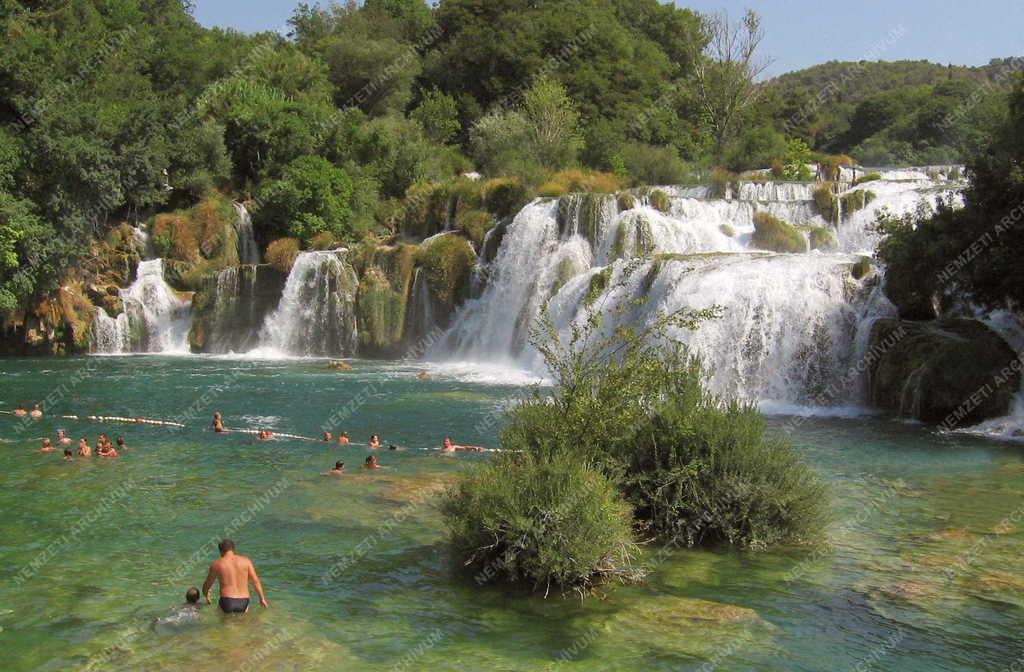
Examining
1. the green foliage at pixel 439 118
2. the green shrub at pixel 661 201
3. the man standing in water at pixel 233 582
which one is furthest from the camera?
the green foliage at pixel 439 118

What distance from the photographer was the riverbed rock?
19516mm

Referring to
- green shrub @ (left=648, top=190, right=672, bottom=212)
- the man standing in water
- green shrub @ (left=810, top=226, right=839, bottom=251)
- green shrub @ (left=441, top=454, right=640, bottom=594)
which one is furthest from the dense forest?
→ the man standing in water

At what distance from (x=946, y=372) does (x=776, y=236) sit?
11557 mm

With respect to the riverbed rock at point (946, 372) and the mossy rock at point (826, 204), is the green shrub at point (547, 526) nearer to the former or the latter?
the riverbed rock at point (946, 372)

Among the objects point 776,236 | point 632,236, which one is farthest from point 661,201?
point 776,236

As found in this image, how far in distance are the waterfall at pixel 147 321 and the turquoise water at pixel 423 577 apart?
762 inches

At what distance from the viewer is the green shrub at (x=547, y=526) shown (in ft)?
31.8

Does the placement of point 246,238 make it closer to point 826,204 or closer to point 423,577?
point 826,204

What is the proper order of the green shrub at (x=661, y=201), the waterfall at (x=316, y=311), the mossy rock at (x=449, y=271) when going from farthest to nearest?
the waterfall at (x=316, y=311) < the mossy rock at (x=449, y=271) < the green shrub at (x=661, y=201)

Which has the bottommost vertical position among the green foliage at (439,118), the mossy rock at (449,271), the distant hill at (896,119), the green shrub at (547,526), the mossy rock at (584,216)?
the green shrub at (547,526)

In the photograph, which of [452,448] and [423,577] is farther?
[452,448]

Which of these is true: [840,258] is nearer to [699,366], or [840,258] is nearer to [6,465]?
[699,366]

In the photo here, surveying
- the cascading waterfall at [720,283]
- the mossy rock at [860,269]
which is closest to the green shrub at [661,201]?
the cascading waterfall at [720,283]

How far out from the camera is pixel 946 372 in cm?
1970
